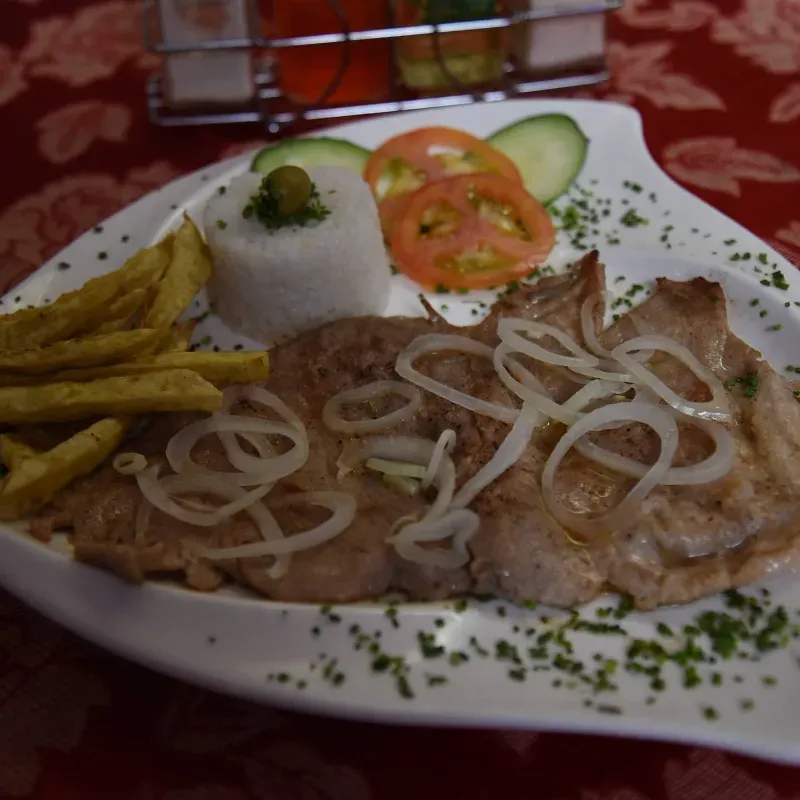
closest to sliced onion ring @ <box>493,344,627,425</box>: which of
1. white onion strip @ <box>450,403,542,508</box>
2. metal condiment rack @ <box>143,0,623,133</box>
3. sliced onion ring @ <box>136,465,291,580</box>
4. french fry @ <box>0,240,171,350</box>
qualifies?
white onion strip @ <box>450,403,542,508</box>

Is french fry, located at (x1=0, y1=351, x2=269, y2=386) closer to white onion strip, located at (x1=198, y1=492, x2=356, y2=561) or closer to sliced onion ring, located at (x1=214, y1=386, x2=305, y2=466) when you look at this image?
sliced onion ring, located at (x1=214, y1=386, x2=305, y2=466)

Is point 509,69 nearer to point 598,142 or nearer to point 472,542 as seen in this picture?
point 598,142

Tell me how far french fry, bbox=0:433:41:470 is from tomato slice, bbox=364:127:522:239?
5.66 ft

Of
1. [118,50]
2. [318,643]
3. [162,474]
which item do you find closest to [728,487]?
[318,643]

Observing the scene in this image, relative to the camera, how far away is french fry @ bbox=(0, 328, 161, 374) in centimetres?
219

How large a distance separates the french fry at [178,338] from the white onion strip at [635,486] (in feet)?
3.90

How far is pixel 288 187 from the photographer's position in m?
2.74

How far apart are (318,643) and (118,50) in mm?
4144

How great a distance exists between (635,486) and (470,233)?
1.32 meters

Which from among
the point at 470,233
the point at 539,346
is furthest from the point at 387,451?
the point at 470,233

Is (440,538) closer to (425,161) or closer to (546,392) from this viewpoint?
(546,392)

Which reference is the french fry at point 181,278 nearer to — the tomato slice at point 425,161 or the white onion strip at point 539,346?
the tomato slice at point 425,161

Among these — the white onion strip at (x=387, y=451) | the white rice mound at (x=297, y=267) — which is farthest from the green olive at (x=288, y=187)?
the white onion strip at (x=387, y=451)

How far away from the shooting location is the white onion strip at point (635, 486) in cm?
204
